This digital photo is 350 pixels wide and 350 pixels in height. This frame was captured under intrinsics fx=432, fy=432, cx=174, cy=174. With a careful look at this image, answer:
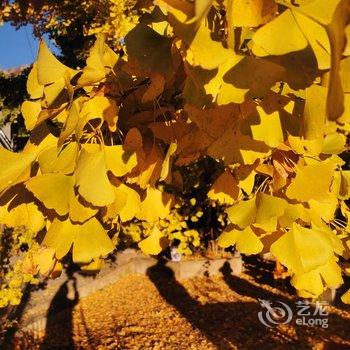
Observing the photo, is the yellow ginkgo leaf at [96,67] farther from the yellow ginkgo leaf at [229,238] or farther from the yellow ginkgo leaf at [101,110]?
the yellow ginkgo leaf at [229,238]

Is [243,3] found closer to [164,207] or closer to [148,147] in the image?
[148,147]

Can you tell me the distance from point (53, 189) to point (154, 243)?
565 millimetres

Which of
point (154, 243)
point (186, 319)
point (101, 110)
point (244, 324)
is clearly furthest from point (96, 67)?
point (186, 319)

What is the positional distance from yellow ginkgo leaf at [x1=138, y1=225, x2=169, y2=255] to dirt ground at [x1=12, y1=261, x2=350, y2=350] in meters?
5.09

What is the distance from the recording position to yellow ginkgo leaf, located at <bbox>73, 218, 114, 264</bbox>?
2.48ft

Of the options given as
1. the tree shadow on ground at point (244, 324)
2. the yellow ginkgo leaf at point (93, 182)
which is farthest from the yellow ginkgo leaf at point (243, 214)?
the tree shadow on ground at point (244, 324)

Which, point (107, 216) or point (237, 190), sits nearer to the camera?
point (107, 216)

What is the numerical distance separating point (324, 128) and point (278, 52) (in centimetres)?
14

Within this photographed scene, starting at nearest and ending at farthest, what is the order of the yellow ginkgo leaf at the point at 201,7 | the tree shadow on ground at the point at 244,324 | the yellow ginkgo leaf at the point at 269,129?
the yellow ginkgo leaf at the point at 201,7 → the yellow ginkgo leaf at the point at 269,129 → the tree shadow on ground at the point at 244,324

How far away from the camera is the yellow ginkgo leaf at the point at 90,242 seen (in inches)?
29.8

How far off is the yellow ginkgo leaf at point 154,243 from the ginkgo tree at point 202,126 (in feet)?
0.55

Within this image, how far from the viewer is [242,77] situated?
54 centimetres

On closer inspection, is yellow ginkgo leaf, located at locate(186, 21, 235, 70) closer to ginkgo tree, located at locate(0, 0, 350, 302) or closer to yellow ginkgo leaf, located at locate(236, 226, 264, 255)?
ginkgo tree, located at locate(0, 0, 350, 302)

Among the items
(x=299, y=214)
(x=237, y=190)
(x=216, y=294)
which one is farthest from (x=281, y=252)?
(x=216, y=294)
